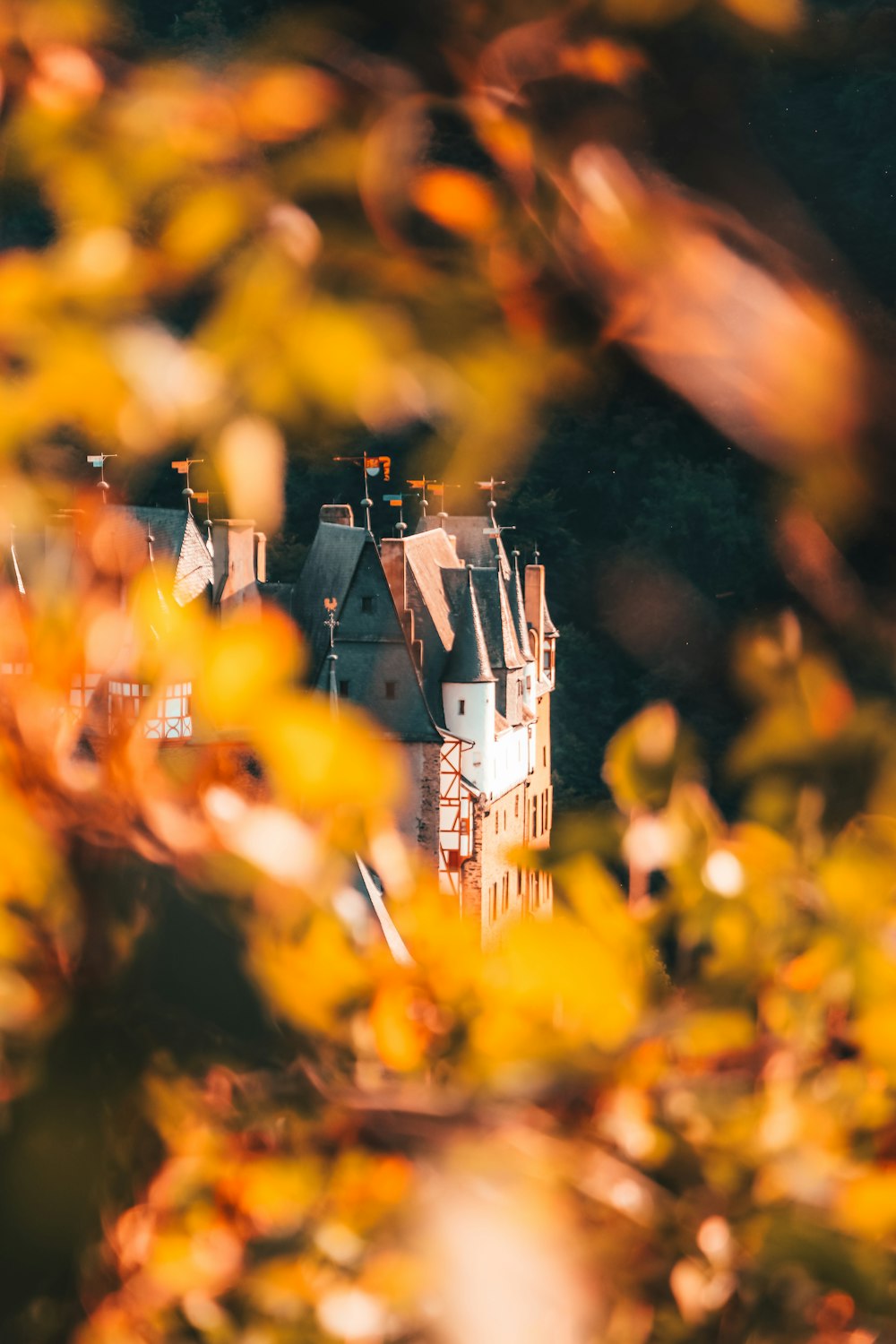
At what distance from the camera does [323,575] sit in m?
18.1

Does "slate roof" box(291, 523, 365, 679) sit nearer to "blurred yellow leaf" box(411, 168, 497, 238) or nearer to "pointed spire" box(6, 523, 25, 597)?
"pointed spire" box(6, 523, 25, 597)

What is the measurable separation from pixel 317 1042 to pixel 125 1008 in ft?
0.64

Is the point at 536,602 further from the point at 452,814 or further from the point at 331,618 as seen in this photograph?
the point at 331,618

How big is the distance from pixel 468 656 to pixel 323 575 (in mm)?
1975

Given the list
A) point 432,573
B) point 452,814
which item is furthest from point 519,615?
point 452,814

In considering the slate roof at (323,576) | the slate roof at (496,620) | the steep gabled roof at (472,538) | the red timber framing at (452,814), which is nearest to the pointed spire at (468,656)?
the red timber framing at (452,814)

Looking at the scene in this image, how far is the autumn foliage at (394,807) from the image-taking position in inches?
45.7

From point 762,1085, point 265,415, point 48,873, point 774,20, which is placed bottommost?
point 762,1085

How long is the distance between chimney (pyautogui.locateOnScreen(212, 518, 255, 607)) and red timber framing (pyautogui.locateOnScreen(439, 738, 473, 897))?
9.91 ft

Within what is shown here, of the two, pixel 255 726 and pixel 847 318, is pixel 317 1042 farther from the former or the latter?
pixel 847 318

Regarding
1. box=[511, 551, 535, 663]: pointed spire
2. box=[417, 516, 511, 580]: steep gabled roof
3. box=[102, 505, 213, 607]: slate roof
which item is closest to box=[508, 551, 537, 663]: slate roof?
box=[511, 551, 535, 663]: pointed spire

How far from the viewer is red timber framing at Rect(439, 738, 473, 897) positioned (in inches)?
698

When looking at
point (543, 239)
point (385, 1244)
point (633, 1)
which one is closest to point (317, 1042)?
point (385, 1244)

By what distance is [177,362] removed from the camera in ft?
3.72
